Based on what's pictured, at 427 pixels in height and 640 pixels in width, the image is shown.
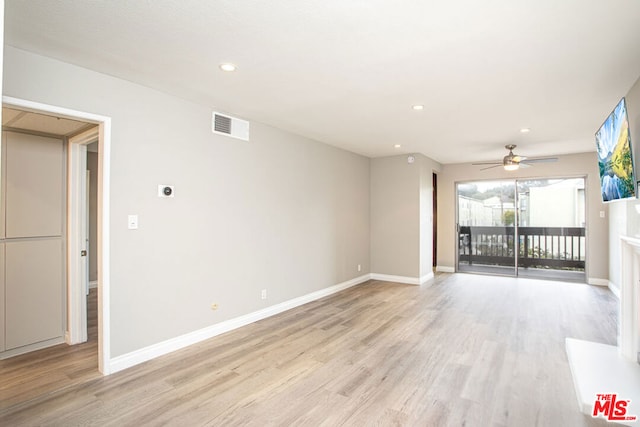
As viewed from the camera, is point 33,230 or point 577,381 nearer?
point 577,381

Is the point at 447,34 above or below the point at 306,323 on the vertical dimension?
above

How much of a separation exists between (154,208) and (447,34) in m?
2.87

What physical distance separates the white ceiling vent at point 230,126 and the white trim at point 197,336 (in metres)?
2.20

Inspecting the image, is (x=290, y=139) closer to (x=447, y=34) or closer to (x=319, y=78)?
(x=319, y=78)

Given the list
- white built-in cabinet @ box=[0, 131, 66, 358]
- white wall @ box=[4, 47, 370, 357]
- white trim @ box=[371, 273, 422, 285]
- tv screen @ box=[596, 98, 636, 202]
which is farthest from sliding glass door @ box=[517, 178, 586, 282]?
white built-in cabinet @ box=[0, 131, 66, 358]

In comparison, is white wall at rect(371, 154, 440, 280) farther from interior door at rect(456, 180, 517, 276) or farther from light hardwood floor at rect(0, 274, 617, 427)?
light hardwood floor at rect(0, 274, 617, 427)

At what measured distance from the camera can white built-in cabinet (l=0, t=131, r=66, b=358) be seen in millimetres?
3307

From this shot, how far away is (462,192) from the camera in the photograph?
25.6 ft

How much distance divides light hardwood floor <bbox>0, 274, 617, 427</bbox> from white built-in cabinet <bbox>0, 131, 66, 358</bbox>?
28cm

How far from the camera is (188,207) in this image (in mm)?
3531

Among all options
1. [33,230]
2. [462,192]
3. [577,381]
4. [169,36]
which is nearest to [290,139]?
[169,36]

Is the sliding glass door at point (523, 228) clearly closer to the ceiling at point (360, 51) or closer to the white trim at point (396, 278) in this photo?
the white trim at point (396, 278)

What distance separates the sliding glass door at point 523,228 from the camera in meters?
6.83

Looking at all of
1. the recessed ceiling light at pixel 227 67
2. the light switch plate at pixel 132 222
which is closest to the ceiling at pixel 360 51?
the recessed ceiling light at pixel 227 67
